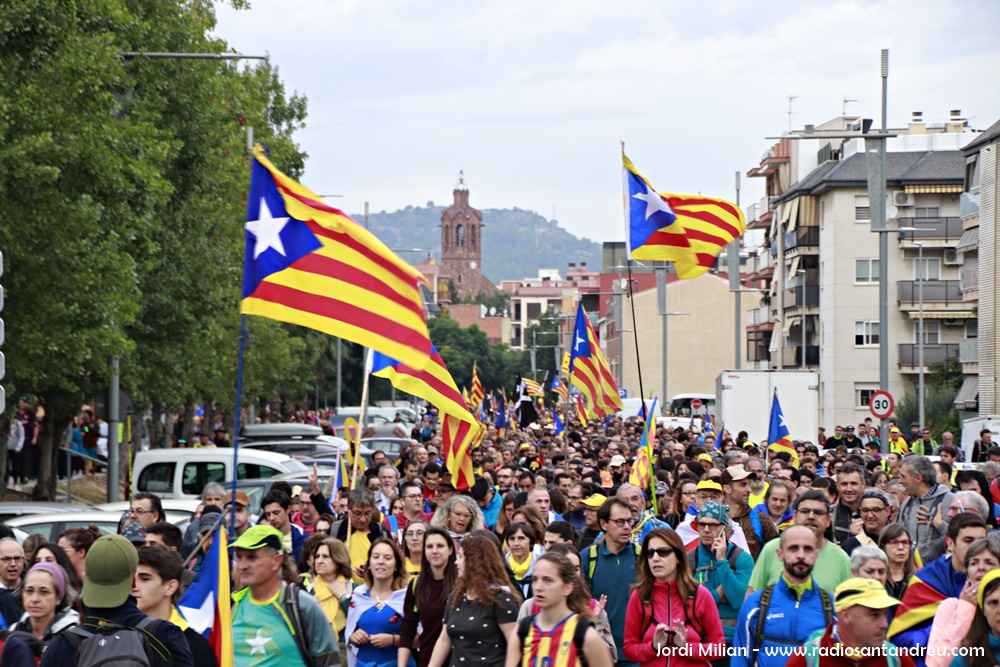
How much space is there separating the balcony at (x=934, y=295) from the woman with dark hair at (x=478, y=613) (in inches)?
2554

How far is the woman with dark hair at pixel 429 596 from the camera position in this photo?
824cm

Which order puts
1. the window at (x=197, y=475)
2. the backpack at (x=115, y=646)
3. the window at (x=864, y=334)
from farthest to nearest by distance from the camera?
the window at (x=864, y=334), the window at (x=197, y=475), the backpack at (x=115, y=646)

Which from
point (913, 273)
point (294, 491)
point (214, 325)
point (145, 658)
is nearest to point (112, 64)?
point (294, 491)

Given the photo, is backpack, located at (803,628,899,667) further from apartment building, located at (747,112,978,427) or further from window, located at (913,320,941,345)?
window, located at (913,320,941,345)

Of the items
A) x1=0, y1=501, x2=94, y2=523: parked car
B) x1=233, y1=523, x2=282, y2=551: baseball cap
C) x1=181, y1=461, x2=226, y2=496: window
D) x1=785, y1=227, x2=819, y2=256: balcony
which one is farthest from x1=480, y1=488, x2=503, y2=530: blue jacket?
x1=785, y1=227, x2=819, y2=256: balcony

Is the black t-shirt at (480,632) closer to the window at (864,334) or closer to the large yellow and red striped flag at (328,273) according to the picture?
the large yellow and red striped flag at (328,273)

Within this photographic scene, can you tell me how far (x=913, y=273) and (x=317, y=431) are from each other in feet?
130

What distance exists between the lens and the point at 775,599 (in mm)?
7457

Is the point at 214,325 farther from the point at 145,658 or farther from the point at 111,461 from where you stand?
the point at 145,658

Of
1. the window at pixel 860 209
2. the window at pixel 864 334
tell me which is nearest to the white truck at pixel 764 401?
the window at pixel 860 209

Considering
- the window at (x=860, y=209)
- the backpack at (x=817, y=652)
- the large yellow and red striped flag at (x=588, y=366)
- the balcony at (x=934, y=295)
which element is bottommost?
the backpack at (x=817, y=652)

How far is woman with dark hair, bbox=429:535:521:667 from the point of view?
7.49 meters

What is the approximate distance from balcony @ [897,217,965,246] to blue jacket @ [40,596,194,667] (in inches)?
2653

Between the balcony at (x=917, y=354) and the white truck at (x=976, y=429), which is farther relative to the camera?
the balcony at (x=917, y=354)
